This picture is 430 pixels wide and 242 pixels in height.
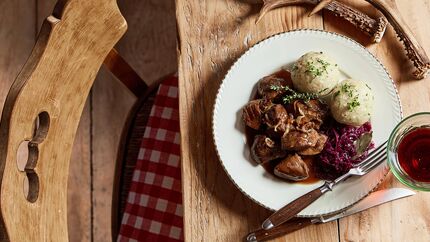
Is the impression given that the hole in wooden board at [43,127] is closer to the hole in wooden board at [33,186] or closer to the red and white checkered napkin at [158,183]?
the hole in wooden board at [33,186]

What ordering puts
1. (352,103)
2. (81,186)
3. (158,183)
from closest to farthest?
1. (352,103)
2. (158,183)
3. (81,186)

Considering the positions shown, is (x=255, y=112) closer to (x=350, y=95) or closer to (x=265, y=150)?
(x=265, y=150)

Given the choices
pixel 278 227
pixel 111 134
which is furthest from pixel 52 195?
pixel 111 134

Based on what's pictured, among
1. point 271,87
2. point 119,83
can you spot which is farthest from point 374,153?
point 119,83

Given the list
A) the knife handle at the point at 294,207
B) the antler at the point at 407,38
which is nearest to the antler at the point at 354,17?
the antler at the point at 407,38

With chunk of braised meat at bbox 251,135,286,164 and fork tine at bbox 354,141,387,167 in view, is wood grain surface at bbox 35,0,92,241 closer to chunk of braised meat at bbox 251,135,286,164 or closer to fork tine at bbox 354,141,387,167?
chunk of braised meat at bbox 251,135,286,164
